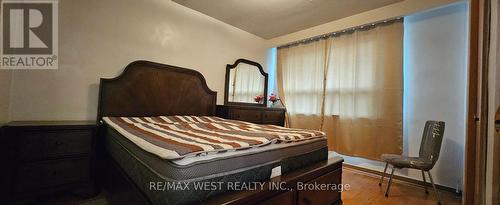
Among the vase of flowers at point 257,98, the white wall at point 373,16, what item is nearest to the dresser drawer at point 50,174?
the vase of flowers at point 257,98

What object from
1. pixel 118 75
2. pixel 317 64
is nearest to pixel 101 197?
pixel 118 75

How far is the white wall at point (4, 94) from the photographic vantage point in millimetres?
1693

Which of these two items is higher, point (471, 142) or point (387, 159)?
point (471, 142)

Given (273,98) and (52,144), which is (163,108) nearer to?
(52,144)

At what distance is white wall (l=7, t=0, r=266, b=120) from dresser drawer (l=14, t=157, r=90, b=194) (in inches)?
23.8

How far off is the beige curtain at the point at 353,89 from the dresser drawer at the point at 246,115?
746mm

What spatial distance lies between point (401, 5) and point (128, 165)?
3.33m

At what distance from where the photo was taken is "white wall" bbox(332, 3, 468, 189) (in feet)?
7.39

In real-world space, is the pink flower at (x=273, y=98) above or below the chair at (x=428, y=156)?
above

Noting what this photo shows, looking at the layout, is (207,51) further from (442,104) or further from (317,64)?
(442,104)

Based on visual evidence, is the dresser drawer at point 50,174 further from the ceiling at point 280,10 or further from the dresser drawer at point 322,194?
the ceiling at point 280,10

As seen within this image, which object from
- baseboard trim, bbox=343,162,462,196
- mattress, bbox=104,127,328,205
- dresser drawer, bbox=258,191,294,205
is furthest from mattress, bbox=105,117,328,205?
baseboard trim, bbox=343,162,462,196

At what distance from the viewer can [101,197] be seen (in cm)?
186

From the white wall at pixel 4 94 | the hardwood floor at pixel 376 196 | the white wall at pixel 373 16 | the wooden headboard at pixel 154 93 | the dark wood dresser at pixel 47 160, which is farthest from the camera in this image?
the white wall at pixel 373 16
